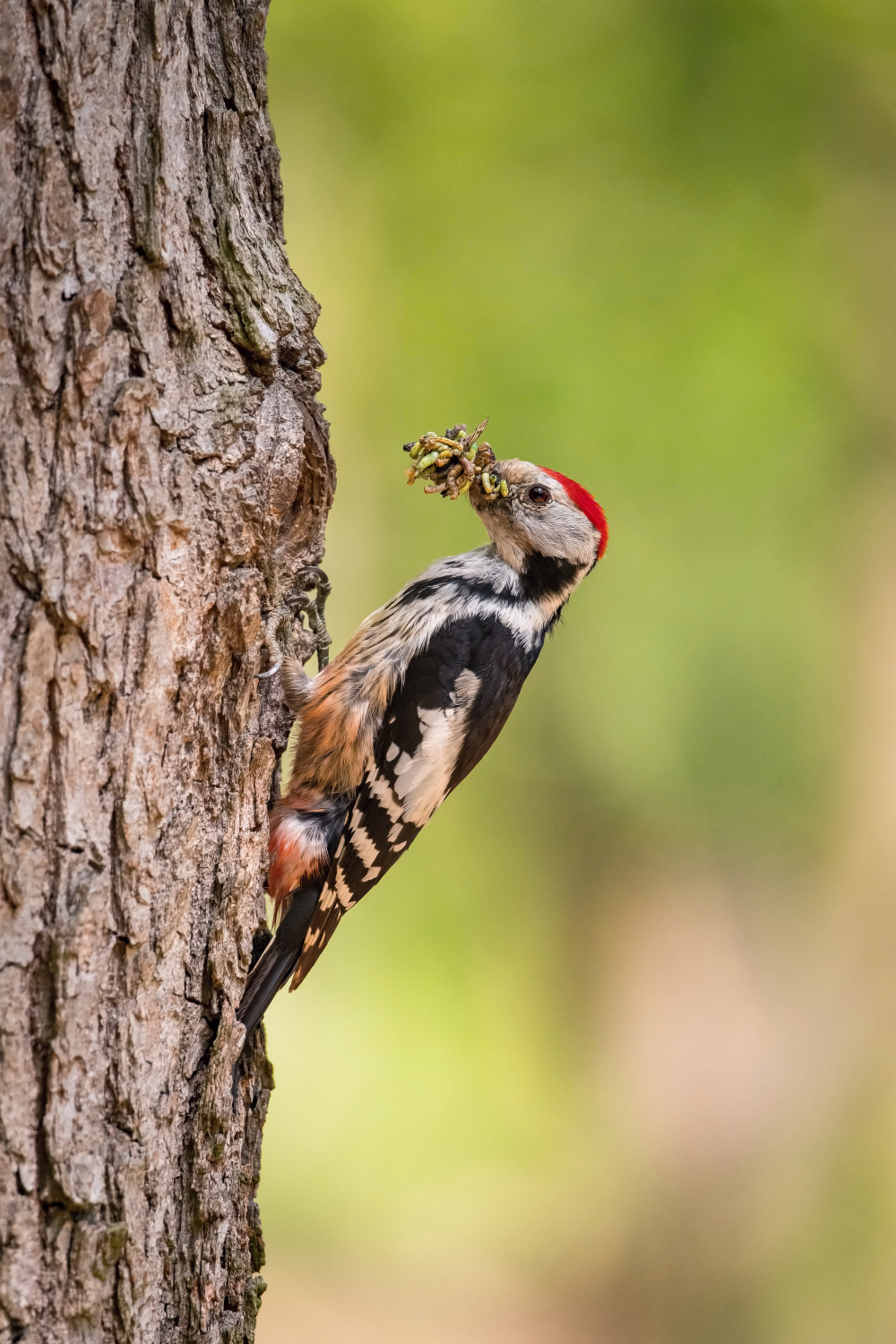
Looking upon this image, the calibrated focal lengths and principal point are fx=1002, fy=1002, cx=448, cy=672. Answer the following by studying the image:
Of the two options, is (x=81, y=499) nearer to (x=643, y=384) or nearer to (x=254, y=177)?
(x=254, y=177)

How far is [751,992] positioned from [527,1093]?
1351mm

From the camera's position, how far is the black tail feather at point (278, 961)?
1931 mm

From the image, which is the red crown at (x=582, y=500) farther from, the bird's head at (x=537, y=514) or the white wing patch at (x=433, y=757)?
the white wing patch at (x=433, y=757)

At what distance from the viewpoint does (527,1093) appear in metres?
5.54

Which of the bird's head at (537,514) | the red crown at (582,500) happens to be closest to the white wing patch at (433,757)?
the bird's head at (537,514)

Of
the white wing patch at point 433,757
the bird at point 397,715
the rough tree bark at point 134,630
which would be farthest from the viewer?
the white wing patch at point 433,757

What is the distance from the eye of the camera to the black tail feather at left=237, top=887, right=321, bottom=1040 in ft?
6.33

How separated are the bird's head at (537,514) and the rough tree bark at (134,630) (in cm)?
104

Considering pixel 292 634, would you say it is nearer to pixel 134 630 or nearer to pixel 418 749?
pixel 418 749

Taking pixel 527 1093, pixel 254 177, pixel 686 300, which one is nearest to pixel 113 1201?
pixel 254 177

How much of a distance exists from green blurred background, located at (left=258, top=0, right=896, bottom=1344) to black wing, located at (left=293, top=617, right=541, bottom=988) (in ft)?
8.92

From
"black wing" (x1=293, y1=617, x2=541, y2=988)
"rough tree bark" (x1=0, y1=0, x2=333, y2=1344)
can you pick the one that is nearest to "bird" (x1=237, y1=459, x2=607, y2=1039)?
"black wing" (x1=293, y1=617, x2=541, y2=988)

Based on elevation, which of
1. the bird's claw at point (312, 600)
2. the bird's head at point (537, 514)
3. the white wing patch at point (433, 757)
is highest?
the bird's head at point (537, 514)

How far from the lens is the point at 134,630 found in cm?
148
